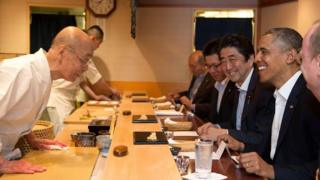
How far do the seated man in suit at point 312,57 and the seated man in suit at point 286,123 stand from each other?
0.41 meters

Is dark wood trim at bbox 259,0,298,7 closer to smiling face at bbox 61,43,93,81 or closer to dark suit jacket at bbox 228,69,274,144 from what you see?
dark suit jacket at bbox 228,69,274,144

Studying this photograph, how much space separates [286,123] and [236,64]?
42.1 inches

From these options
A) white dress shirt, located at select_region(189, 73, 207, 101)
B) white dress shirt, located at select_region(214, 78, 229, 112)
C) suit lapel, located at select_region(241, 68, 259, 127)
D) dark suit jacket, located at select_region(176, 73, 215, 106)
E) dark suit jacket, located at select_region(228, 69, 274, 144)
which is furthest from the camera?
white dress shirt, located at select_region(189, 73, 207, 101)

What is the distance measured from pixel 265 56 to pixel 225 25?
3.89m

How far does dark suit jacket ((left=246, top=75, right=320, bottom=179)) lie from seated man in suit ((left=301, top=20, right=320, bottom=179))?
0.42 meters

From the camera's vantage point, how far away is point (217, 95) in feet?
12.9

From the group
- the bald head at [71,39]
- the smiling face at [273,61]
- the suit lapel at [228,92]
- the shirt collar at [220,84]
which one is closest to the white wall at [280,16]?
the shirt collar at [220,84]

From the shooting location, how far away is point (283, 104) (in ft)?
7.20

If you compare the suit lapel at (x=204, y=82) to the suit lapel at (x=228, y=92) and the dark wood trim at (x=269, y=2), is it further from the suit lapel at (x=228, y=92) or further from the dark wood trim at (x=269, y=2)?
the dark wood trim at (x=269, y=2)

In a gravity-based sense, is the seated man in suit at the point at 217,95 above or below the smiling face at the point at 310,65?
below

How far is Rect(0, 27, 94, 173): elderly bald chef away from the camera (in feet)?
5.93

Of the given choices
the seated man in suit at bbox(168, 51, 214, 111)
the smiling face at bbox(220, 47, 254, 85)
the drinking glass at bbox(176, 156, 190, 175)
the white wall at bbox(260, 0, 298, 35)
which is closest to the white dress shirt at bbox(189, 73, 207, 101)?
the seated man in suit at bbox(168, 51, 214, 111)

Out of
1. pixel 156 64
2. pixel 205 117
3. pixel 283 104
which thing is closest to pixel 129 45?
pixel 156 64

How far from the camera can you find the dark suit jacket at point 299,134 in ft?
6.24
